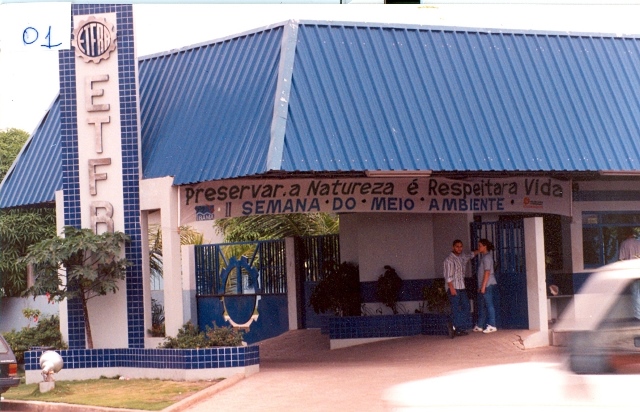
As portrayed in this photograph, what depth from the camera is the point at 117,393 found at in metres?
16.8

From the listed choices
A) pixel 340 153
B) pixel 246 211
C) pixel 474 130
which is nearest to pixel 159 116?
pixel 246 211

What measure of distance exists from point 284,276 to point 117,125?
7424mm

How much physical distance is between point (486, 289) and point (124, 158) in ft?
22.7

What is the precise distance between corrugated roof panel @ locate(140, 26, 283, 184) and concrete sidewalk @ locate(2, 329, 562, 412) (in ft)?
11.1

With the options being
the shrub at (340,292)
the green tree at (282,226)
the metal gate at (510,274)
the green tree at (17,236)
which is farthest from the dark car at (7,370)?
the green tree at (17,236)

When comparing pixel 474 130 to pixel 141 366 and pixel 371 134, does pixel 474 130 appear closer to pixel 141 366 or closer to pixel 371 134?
pixel 371 134

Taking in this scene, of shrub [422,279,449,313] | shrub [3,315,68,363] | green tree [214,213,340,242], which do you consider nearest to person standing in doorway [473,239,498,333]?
shrub [422,279,449,313]

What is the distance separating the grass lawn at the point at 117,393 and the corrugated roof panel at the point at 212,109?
3.50 meters

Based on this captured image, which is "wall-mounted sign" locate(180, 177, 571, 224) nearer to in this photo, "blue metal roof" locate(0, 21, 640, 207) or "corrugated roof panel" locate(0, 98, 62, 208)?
"blue metal roof" locate(0, 21, 640, 207)

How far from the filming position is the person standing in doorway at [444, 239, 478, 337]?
20.6m

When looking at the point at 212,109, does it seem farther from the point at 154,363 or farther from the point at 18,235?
the point at 18,235

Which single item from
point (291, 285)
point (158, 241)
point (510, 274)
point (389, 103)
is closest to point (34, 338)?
point (291, 285)

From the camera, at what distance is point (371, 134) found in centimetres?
1842

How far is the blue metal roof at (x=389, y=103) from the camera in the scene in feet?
59.8
